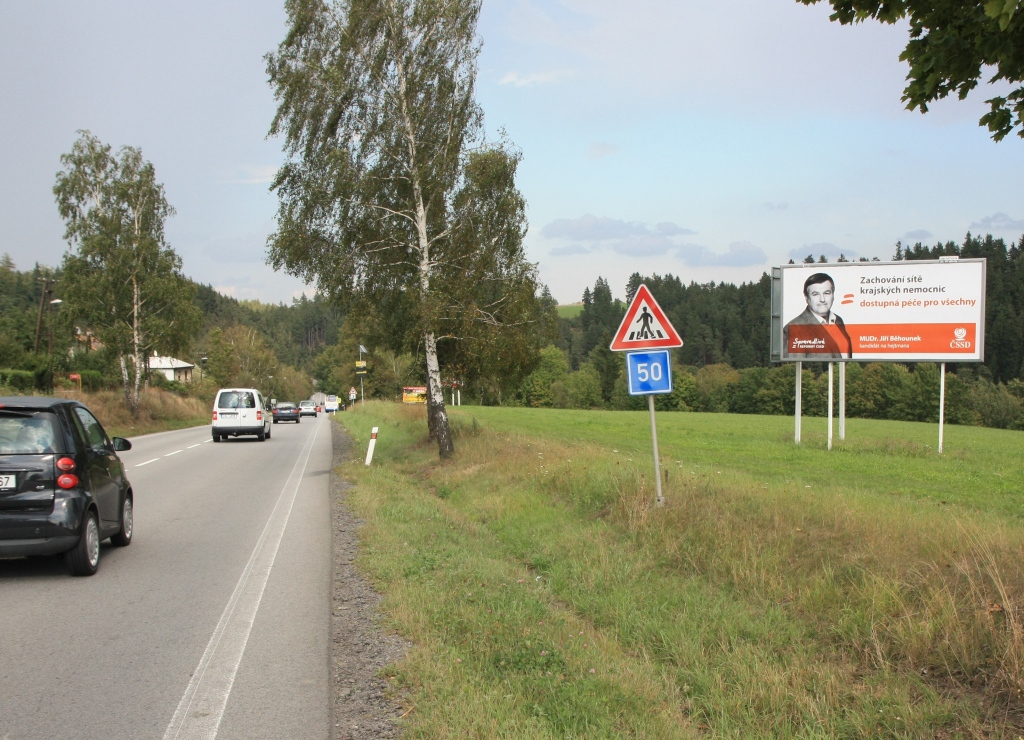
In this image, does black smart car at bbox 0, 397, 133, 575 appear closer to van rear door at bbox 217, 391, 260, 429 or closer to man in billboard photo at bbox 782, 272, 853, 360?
man in billboard photo at bbox 782, 272, 853, 360

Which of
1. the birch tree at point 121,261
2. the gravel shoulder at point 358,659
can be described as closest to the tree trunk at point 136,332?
the birch tree at point 121,261

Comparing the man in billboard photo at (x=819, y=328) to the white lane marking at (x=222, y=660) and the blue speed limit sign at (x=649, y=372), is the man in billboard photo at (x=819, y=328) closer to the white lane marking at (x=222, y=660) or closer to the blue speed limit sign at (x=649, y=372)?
the blue speed limit sign at (x=649, y=372)

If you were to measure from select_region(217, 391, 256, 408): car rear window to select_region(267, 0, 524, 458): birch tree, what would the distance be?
12619 mm

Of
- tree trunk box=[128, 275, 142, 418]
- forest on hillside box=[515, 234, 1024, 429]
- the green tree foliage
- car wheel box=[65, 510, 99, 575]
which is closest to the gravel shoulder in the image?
car wheel box=[65, 510, 99, 575]

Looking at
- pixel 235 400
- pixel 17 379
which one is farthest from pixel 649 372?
pixel 17 379

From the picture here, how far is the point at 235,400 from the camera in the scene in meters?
30.4

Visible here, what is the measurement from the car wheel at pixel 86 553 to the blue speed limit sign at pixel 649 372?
6.03m

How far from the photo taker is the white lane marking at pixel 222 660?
4387 mm

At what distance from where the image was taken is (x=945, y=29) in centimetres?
491

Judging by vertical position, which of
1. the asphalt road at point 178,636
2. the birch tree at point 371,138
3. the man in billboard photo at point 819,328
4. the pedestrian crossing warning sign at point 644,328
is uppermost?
the birch tree at point 371,138

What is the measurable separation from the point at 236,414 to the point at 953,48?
28740mm

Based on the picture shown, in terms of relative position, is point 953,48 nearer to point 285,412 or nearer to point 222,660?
point 222,660

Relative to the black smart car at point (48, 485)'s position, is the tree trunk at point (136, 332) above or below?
above

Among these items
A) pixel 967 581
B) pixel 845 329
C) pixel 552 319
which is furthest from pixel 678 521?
pixel 845 329
